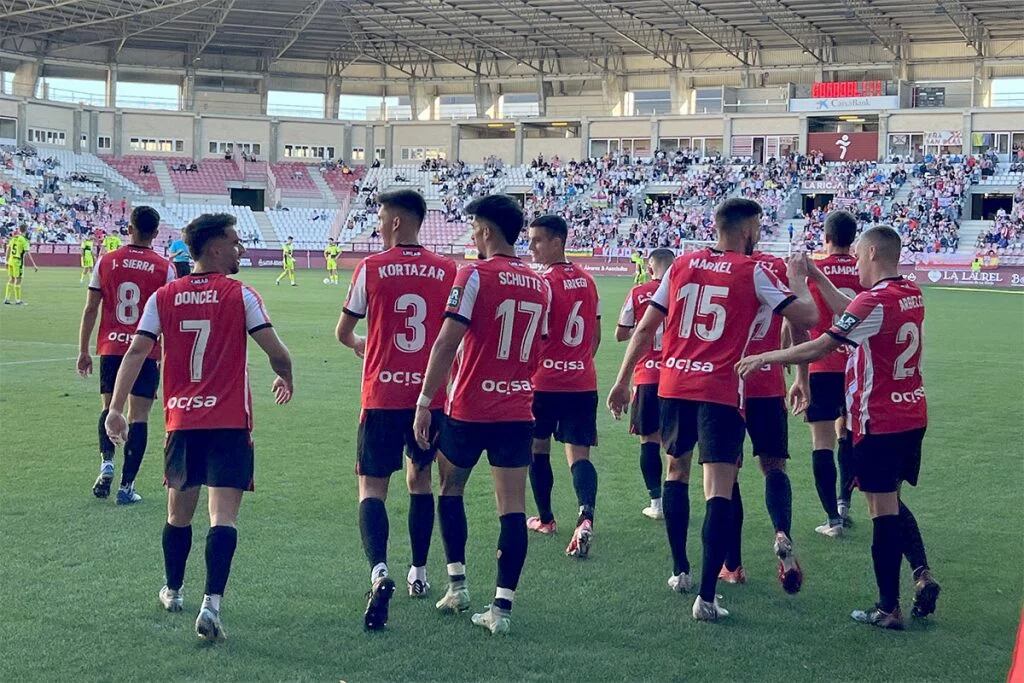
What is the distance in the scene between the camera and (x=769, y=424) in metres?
7.02

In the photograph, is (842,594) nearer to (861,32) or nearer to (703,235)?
(703,235)

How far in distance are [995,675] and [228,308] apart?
13.4 ft

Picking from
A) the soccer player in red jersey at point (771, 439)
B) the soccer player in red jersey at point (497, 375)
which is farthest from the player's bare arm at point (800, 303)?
the soccer player in red jersey at point (497, 375)

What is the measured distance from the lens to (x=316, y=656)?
17.9 ft

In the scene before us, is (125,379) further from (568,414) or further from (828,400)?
(828,400)

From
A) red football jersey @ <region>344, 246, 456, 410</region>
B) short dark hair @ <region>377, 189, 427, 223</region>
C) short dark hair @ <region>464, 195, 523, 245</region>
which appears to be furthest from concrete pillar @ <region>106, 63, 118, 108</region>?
short dark hair @ <region>464, 195, 523, 245</region>

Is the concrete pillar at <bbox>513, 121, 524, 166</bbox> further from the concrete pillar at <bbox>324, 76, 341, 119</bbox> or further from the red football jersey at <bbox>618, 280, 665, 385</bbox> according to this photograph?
the red football jersey at <bbox>618, 280, 665, 385</bbox>

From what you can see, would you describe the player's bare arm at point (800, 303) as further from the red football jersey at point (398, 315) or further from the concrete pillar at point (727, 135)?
the concrete pillar at point (727, 135)

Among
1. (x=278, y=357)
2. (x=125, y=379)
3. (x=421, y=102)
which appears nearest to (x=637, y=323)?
(x=278, y=357)

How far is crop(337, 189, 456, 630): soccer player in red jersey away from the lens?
20.4ft

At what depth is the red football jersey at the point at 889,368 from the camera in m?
6.16

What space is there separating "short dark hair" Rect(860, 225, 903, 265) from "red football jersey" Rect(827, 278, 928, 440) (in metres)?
0.13

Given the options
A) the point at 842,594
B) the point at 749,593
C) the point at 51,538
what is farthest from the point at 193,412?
the point at 842,594

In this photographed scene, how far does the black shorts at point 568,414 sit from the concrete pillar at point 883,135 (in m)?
58.1
